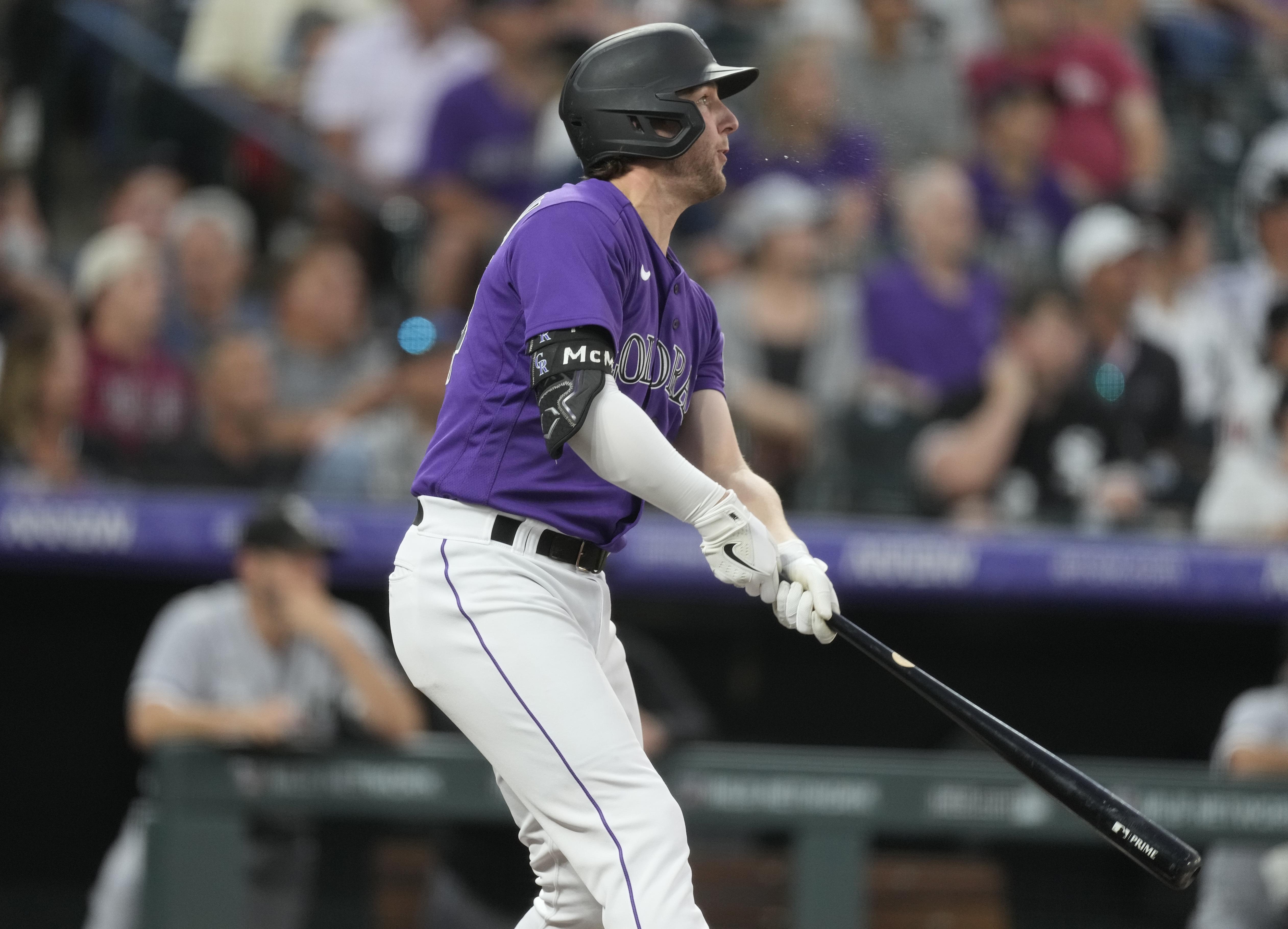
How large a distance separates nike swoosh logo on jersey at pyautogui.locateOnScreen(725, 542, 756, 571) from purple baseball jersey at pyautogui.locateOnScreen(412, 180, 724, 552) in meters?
0.21

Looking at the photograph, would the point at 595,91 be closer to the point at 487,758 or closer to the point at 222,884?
the point at 487,758

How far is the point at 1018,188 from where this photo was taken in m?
6.32

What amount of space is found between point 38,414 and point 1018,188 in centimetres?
353

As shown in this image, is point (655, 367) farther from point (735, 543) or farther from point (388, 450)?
point (388, 450)

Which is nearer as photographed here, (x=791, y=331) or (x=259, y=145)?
(x=791, y=331)

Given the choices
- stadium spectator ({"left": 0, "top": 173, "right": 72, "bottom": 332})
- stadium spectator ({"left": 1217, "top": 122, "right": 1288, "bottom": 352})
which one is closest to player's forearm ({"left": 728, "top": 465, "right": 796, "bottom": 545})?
stadium spectator ({"left": 0, "top": 173, "right": 72, "bottom": 332})

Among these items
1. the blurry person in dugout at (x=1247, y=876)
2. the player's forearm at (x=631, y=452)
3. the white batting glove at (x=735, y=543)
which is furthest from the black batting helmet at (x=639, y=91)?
the blurry person in dugout at (x=1247, y=876)

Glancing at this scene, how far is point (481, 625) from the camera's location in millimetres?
2576

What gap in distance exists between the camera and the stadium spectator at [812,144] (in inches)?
179

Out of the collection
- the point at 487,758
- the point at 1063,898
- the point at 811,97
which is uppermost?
the point at 811,97

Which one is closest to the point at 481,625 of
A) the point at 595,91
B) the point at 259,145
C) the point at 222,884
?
the point at 595,91

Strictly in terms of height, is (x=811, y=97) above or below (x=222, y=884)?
above

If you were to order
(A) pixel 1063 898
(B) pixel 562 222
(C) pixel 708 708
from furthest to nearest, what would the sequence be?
(C) pixel 708 708 → (A) pixel 1063 898 → (B) pixel 562 222

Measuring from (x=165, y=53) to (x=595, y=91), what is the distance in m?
4.75
